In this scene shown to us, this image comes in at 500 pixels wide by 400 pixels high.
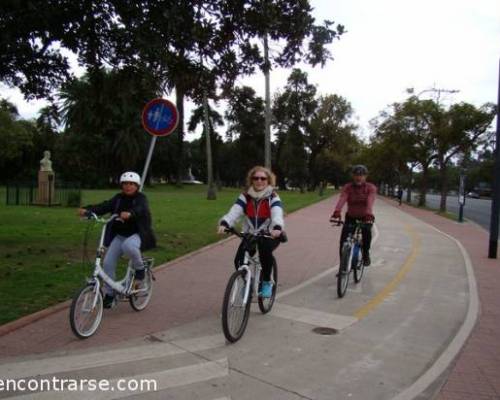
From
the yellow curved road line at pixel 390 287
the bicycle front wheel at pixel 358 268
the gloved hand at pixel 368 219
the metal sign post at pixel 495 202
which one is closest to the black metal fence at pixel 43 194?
the yellow curved road line at pixel 390 287

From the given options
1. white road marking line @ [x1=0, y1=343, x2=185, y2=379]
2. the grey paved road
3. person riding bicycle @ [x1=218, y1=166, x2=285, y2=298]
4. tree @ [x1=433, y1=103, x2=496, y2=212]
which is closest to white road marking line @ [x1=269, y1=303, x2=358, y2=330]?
person riding bicycle @ [x1=218, y1=166, x2=285, y2=298]

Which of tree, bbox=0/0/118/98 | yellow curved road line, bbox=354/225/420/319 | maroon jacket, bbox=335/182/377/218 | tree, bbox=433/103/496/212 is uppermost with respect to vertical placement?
tree, bbox=433/103/496/212

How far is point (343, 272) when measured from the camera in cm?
754

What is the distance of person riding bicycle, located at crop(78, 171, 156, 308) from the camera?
5.80 meters

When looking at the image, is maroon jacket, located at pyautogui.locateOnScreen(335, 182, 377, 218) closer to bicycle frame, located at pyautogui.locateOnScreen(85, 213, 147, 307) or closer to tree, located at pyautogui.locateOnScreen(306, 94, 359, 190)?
bicycle frame, located at pyautogui.locateOnScreen(85, 213, 147, 307)

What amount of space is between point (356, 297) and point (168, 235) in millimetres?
7069

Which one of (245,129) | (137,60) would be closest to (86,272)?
(137,60)

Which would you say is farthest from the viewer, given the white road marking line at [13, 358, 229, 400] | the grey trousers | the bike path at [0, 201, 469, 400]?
the grey trousers

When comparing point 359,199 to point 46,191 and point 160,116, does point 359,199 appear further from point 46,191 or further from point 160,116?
point 46,191

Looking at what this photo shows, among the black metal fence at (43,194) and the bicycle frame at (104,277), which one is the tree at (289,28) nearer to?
the bicycle frame at (104,277)

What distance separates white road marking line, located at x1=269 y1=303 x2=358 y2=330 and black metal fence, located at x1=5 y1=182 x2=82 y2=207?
19725 millimetres

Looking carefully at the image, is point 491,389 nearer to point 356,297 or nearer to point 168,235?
point 356,297

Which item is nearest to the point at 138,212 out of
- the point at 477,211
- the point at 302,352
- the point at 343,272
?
the point at 302,352
